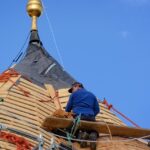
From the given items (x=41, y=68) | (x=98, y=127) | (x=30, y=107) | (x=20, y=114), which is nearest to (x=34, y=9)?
(x=41, y=68)

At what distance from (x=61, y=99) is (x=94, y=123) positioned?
17.3ft

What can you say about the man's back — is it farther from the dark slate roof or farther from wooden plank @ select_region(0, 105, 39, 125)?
the dark slate roof

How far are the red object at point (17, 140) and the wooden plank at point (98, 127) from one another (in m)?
0.86

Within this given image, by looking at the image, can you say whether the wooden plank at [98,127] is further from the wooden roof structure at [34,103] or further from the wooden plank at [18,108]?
the wooden plank at [18,108]

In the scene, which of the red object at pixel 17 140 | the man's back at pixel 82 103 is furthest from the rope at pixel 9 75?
the man's back at pixel 82 103

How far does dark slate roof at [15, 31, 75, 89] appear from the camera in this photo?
20.8 m

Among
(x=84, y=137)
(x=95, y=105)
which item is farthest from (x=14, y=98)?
(x=84, y=137)

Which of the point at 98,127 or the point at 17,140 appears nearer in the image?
the point at 98,127

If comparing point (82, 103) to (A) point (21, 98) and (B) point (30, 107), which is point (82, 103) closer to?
(B) point (30, 107)

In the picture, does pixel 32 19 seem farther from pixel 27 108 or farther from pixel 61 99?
pixel 27 108

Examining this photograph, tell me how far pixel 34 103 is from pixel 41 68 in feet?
12.6

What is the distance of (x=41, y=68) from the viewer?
71.1 feet

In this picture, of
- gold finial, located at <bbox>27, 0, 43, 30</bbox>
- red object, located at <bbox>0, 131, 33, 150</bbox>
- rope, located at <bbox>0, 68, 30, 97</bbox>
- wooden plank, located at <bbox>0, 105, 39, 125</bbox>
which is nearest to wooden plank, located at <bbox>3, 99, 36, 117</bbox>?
wooden plank, located at <bbox>0, 105, 39, 125</bbox>

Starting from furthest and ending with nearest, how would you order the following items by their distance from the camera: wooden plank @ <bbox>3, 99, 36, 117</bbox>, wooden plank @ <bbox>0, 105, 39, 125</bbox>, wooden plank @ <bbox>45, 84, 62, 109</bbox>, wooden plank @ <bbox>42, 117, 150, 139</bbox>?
wooden plank @ <bbox>45, 84, 62, 109</bbox>, wooden plank @ <bbox>3, 99, 36, 117</bbox>, wooden plank @ <bbox>0, 105, 39, 125</bbox>, wooden plank @ <bbox>42, 117, 150, 139</bbox>
